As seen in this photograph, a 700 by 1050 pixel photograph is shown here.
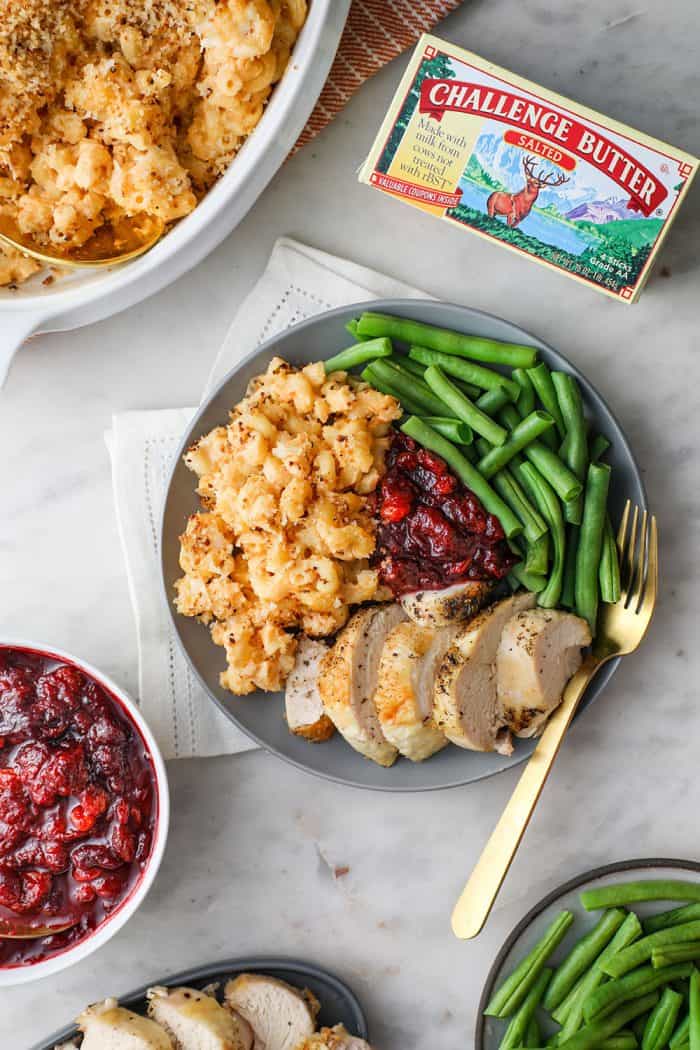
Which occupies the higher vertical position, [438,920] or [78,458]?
[78,458]

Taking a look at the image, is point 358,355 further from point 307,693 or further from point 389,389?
point 307,693

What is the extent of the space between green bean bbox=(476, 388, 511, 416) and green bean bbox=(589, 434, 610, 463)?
251 millimetres

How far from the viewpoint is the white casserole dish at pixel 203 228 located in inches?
91.7

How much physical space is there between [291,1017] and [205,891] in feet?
1.42

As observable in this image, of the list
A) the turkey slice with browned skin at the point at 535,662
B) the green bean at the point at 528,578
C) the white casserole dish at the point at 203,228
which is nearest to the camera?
the white casserole dish at the point at 203,228

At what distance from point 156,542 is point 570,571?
1152 millimetres

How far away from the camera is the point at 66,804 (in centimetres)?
260

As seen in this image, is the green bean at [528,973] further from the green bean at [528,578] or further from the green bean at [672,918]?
the green bean at [528,578]

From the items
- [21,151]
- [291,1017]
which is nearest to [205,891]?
[291,1017]

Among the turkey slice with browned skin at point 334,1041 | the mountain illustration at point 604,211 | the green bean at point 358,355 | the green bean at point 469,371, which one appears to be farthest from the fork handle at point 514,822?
the mountain illustration at point 604,211

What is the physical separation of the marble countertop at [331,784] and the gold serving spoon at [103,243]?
0.44m

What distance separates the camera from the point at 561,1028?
110 inches

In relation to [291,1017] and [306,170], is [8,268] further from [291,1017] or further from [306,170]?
[291,1017]

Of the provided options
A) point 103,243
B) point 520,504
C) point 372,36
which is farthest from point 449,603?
point 372,36
